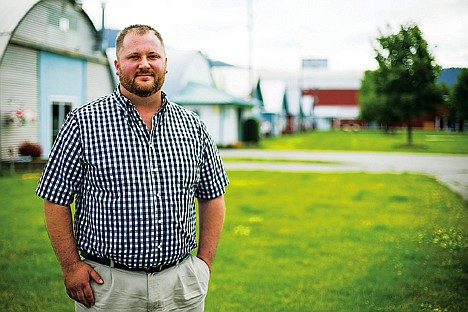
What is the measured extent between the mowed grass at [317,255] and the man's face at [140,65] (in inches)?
89.1

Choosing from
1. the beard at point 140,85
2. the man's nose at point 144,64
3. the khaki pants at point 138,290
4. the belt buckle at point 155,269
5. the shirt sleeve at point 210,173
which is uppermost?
the man's nose at point 144,64

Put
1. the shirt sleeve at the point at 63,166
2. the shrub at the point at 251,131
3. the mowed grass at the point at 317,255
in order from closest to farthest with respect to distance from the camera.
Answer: the shirt sleeve at the point at 63,166, the mowed grass at the point at 317,255, the shrub at the point at 251,131

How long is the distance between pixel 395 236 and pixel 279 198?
9.99 ft

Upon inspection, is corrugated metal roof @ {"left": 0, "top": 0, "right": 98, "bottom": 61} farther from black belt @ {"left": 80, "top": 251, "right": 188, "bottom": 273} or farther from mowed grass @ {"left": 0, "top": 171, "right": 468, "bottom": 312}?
black belt @ {"left": 80, "top": 251, "right": 188, "bottom": 273}

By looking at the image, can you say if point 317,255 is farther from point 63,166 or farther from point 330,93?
point 330,93

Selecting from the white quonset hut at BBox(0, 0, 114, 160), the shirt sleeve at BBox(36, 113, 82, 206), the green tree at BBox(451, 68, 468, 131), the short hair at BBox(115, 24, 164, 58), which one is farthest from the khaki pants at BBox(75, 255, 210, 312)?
the white quonset hut at BBox(0, 0, 114, 160)

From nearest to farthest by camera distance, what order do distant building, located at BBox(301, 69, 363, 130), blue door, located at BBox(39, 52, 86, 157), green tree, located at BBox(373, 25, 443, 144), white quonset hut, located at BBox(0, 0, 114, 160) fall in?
green tree, located at BBox(373, 25, 443, 144), white quonset hut, located at BBox(0, 0, 114, 160), blue door, located at BBox(39, 52, 86, 157), distant building, located at BBox(301, 69, 363, 130)

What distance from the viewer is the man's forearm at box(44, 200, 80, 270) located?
219 centimetres

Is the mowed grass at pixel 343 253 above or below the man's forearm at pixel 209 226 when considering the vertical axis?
below

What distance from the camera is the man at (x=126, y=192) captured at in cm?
216

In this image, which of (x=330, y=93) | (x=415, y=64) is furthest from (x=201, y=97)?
(x=330, y=93)

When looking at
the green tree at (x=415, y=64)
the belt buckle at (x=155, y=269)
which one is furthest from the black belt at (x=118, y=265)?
the green tree at (x=415, y=64)

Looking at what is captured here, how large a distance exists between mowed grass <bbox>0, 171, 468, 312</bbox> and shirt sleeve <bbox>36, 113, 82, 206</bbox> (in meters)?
2.09

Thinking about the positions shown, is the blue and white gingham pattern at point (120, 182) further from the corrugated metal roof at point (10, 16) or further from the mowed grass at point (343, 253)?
the corrugated metal roof at point (10, 16)
